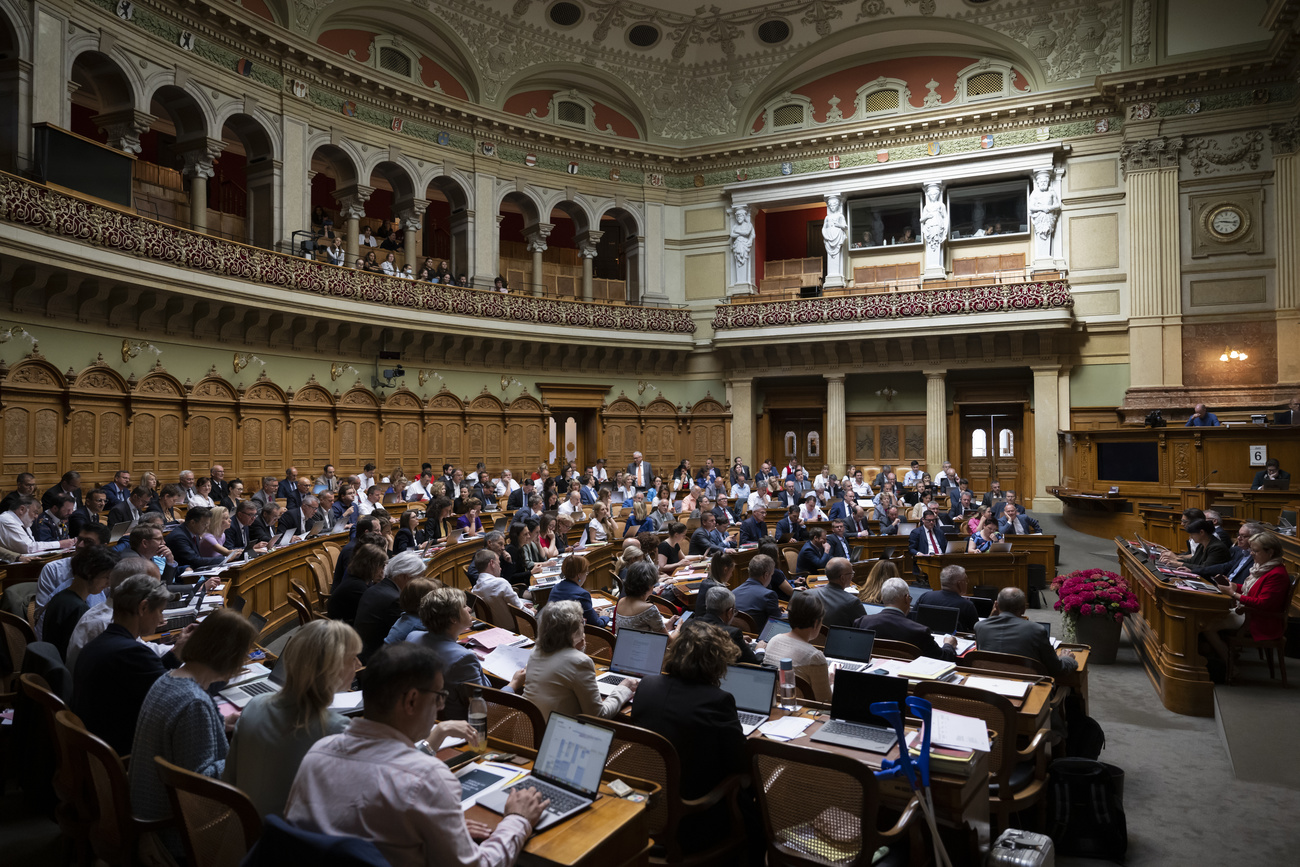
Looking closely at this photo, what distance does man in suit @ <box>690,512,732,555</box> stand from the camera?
9.66 metres

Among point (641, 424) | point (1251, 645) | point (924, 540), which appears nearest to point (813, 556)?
point (924, 540)

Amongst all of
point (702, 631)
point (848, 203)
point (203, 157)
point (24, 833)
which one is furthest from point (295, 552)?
point (848, 203)

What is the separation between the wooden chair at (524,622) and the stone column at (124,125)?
12828 millimetres

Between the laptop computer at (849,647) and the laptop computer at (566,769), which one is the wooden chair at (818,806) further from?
the laptop computer at (849,647)

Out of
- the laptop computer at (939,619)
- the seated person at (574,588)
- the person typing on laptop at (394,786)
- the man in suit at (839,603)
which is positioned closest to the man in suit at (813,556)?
the man in suit at (839,603)

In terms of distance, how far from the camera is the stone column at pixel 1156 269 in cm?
1769

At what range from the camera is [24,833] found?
391 cm

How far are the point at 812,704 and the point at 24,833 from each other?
12.9ft

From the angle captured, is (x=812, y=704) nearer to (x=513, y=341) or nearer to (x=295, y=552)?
(x=295, y=552)

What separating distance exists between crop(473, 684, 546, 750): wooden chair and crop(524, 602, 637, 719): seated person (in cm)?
17

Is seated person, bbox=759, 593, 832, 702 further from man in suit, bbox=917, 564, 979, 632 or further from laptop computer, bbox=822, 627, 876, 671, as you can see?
man in suit, bbox=917, 564, 979, 632

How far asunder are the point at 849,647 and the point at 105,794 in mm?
3566

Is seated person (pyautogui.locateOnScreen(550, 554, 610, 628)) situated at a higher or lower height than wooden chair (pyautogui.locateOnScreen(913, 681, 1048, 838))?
higher

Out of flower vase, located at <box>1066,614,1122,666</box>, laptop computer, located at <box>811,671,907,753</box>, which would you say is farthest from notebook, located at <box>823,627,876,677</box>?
flower vase, located at <box>1066,614,1122,666</box>
